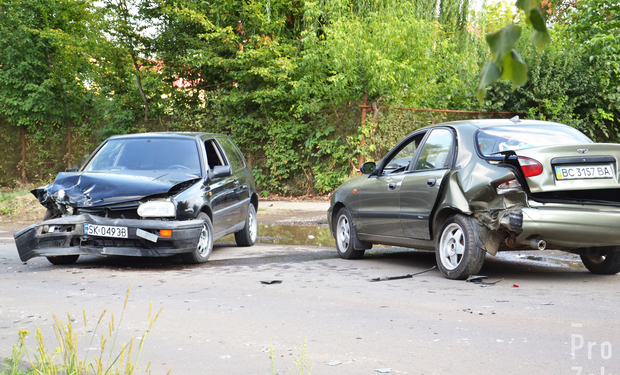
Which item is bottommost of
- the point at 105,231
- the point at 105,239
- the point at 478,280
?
the point at 478,280

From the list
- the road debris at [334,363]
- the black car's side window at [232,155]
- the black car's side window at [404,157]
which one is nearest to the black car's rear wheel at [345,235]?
the black car's side window at [404,157]

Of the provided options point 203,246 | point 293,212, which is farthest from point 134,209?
point 293,212

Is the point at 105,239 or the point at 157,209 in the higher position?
the point at 157,209

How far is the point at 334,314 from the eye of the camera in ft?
17.3

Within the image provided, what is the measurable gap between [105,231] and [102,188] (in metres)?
0.62

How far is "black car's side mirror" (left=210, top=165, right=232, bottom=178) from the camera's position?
8766 mm

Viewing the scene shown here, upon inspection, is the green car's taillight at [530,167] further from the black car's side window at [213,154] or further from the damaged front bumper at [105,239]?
the black car's side window at [213,154]

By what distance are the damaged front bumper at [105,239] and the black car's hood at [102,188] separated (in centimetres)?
25

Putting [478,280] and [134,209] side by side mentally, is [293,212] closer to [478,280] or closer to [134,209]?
[134,209]

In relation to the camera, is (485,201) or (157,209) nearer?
(485,201)

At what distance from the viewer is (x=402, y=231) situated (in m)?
7.61

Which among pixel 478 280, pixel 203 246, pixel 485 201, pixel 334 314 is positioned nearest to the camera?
pixel 334 314

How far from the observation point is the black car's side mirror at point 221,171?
8.77 metres

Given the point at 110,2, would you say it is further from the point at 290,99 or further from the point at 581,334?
the point at 581,334
